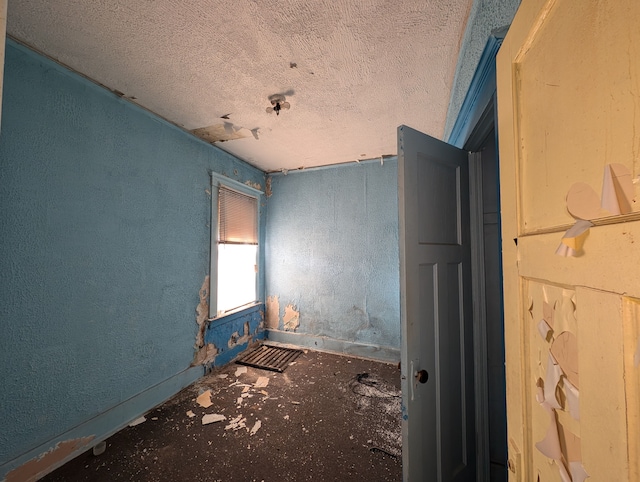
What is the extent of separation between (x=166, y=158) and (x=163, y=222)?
60 centimetres

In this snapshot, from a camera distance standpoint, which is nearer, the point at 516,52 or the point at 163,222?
the point at 516,52

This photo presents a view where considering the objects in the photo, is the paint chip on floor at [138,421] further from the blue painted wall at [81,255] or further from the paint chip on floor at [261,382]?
the paint chip on floor at [261,382]

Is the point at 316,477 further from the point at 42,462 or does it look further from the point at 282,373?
the point at 42,462

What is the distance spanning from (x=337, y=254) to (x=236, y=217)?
56.1 inches

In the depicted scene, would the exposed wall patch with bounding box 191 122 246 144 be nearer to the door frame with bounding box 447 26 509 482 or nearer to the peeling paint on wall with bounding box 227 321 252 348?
the door frame with bounding box 447 26 509 482

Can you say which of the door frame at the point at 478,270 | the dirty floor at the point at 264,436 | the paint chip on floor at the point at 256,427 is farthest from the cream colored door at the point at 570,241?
the paint chip on floor at the point at 256,427

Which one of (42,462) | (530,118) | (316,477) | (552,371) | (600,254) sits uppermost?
(530,118)

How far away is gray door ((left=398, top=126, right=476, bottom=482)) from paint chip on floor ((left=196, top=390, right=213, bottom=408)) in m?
1.82

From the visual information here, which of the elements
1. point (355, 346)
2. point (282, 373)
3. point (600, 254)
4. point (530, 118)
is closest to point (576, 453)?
point (600, 254)

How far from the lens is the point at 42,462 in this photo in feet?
4.99

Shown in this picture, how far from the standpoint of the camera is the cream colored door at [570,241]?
31cm

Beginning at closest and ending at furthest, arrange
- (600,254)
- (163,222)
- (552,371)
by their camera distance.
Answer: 1. (600,254)
2. (552,371)
3. (163,222)

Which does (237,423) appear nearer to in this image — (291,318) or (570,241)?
(291,318)

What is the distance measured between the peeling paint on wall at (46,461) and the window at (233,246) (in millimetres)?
1294
